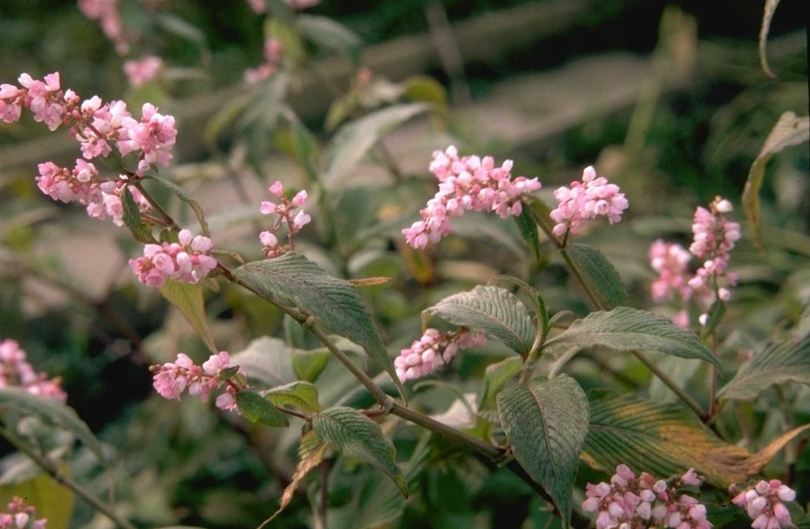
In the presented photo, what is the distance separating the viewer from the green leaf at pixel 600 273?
0.54 m

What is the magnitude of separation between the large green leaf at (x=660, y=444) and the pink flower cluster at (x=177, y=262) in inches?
9.1

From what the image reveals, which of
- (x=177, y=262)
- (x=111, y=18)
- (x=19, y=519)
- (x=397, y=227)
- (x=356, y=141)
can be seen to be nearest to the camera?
(x=177, y=262)

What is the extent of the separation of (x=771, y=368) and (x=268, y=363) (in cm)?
33

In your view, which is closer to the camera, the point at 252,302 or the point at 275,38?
the point at 252,302

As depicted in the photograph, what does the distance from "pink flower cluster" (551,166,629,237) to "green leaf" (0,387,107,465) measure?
39cm

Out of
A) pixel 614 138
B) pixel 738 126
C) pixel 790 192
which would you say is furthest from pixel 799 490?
pixel 614 138

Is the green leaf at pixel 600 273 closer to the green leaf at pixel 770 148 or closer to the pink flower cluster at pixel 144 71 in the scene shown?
the green leaf at pixel 770 148

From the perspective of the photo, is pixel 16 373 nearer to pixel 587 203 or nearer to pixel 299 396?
pixel 299 396

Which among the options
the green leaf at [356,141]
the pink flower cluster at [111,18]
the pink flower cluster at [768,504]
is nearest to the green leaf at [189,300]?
the pink flower cluster at [768,504]

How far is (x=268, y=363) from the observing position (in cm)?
65

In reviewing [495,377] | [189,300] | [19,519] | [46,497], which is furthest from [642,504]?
[46,497]

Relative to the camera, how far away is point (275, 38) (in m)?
1.22

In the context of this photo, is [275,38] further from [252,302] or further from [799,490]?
[799,490]

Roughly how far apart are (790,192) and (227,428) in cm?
118
